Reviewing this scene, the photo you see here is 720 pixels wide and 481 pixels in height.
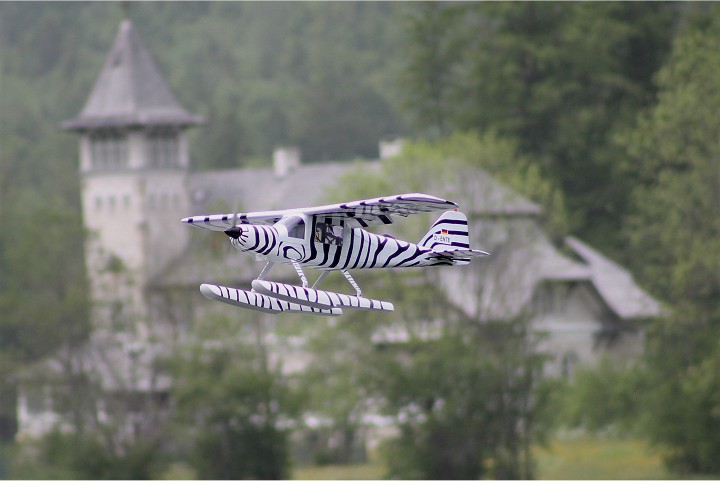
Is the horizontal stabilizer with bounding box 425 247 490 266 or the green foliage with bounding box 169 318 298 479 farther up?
the horizontal stabilizer with bounding box 425 247 490 266

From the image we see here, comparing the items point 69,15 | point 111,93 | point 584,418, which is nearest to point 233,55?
point 69,15

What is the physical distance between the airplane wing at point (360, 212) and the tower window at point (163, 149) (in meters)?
54.2

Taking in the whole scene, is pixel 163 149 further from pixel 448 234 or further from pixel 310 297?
pixel 310 297

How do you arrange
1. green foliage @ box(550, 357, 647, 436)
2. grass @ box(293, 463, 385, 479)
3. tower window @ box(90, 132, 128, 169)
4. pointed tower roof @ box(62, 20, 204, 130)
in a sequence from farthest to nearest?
pointed tower roof @ box(62, 20, 204, 130)
tower window @ box(90, 132, 128, 169)
green foliage @ box(550, 357, 647, 436)
grass @ box(293, 463, 385, 479)

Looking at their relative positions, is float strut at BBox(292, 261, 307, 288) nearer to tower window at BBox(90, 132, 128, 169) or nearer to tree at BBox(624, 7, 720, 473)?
tree at BBox(624, 7, 720, 473)

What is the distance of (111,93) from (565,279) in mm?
24802

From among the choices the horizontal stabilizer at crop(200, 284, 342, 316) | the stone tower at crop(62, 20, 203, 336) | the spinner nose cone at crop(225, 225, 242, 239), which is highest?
the stone tower at crop(62, 20, 203, 336)

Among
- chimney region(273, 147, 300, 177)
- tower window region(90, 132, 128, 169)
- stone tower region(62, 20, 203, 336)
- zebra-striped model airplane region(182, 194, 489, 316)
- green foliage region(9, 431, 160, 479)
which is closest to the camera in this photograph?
zebra-striped model airplane region(182, 194, 489, 316)

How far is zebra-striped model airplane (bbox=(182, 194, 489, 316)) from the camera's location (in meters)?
17.0

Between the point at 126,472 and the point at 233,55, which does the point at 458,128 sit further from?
the point at 233,55

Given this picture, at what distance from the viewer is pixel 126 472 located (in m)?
51.2

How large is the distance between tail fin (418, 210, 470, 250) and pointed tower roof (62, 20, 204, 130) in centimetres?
5134

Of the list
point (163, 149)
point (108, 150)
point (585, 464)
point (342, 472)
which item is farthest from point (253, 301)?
point (108, 150)

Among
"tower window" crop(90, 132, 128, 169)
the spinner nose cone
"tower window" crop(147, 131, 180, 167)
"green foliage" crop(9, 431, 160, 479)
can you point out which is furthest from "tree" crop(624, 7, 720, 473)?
the spinner nose cone
